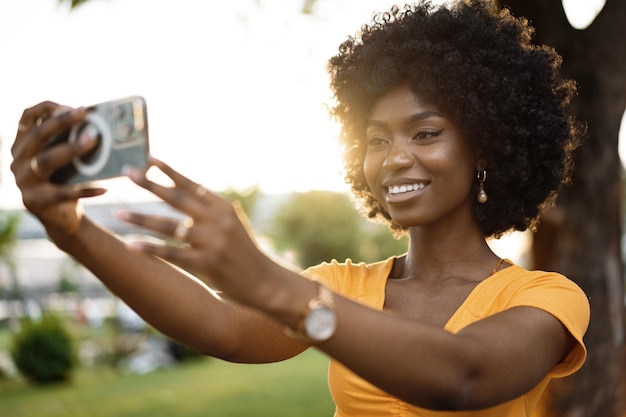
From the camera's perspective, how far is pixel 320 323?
1.51 metres

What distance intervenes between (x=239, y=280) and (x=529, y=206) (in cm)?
159

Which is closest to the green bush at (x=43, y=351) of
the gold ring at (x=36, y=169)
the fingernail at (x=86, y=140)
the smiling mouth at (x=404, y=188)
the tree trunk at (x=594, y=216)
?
the tree trunk at (x=594, y=216)

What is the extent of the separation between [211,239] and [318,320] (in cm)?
26

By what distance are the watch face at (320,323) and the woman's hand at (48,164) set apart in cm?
56

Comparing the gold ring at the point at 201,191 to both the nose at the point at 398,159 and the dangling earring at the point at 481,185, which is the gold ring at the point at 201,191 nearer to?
the nose at the point at 398,159

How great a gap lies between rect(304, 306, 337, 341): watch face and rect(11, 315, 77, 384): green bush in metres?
13.0

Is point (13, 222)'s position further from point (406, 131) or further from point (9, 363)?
point (406, 131)

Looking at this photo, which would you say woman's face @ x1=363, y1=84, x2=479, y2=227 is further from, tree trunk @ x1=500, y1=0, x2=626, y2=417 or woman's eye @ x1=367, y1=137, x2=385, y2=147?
tree trunk @ x1=500, y1=0, x2=626, y2=417

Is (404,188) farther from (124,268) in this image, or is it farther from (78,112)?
(78,112)

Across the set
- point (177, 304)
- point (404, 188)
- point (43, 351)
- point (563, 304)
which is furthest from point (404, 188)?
point (43, 351)

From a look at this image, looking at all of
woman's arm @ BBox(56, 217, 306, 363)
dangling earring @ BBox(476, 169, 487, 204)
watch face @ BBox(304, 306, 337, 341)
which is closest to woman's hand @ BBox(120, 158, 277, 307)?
watch face @ BBox(304, 306, 337, 341)

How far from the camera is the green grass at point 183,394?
35.7 feet

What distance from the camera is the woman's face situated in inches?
91.0

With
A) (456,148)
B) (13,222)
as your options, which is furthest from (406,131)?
(13,222)
